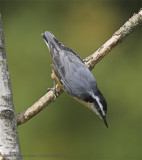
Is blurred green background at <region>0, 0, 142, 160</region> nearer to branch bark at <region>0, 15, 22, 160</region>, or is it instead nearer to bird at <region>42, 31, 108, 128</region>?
bird at <region>42, 31, 108, 128</region>

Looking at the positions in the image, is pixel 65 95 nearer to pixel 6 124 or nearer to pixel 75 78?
pixel 75 78

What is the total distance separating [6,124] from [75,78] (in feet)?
4.21

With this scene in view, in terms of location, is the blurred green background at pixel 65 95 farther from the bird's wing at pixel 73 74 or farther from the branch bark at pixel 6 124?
the branch bark at pixel 6 124

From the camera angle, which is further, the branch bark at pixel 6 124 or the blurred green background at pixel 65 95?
the blurred green background at pixel 65 95

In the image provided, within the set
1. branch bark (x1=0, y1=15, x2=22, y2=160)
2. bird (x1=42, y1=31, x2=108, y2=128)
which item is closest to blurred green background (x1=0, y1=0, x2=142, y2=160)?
bird (x1=42, y1=31, x2=108, y2=128)

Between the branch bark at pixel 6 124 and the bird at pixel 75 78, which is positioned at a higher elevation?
the bird at pixel 75 78

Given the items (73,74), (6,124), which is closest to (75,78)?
(73,74)

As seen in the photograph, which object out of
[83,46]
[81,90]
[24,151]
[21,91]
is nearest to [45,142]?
[24,151]

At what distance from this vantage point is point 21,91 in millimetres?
3518

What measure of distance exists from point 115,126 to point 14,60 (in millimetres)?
1165

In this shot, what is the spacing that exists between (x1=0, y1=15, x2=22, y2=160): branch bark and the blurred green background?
1.49 meters

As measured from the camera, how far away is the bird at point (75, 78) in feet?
9.44

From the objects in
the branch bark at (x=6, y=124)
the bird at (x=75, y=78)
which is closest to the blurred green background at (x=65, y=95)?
the bird at (x=75, y=78)

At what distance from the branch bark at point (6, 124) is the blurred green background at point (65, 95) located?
1489 millimetres
